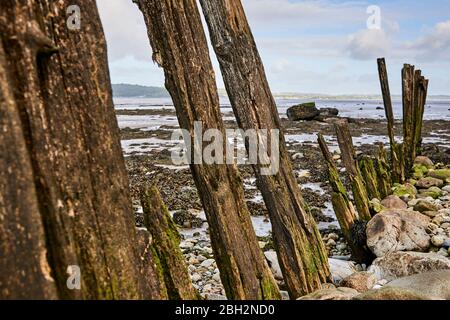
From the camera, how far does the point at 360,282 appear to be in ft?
17.9

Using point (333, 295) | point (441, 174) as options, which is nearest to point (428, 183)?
point (441, 174)

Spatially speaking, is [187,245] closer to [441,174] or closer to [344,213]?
[344,213]

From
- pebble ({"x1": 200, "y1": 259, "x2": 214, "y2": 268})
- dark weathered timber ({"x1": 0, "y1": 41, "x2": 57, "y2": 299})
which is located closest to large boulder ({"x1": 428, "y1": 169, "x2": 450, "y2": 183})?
pebble ({"x1": 200, "y1": 259, "x2": 214, "y2": 268})

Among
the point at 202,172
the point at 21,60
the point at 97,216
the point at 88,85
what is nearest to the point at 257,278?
the point at 202,172

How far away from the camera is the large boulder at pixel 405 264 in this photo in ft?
18.9

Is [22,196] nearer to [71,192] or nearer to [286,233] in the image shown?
[71,192]

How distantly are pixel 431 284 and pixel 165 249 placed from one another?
2.91 m

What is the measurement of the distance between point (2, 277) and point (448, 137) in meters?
28.2

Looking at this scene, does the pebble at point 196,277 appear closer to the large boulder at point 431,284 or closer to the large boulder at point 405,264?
the large boulder at point 405,264

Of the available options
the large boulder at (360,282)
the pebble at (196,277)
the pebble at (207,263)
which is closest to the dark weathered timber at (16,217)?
the large boulder at (360,282)

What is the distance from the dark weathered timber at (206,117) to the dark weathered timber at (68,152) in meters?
1.47

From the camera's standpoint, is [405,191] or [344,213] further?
[405,191]
